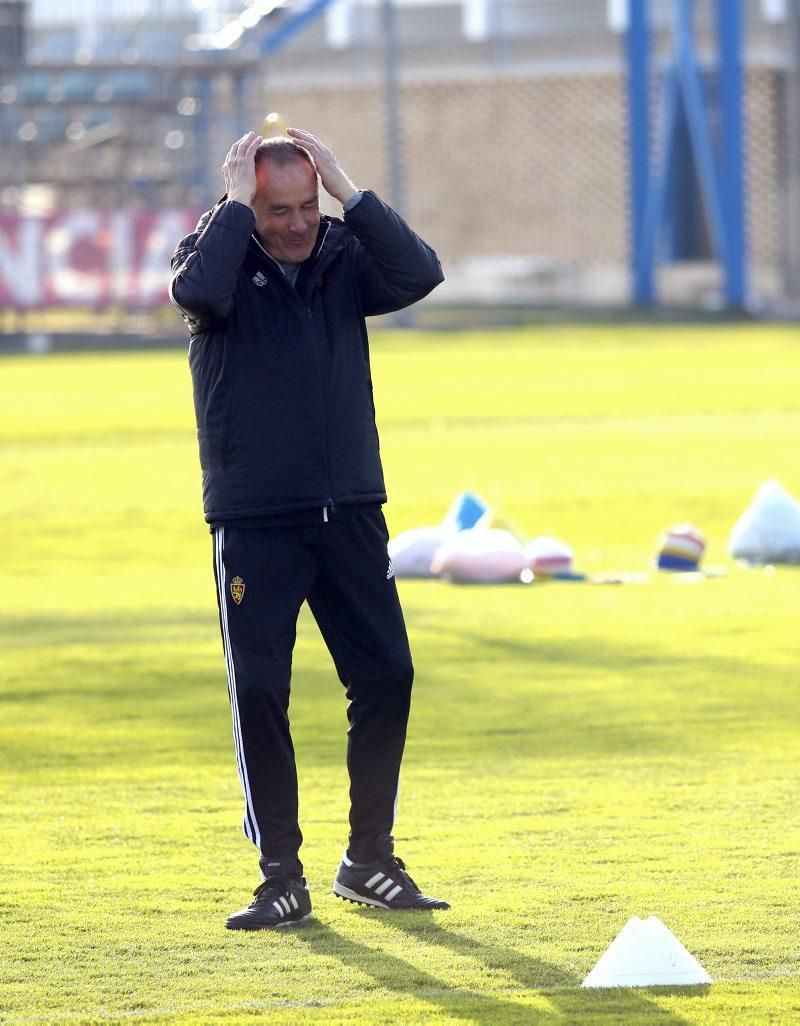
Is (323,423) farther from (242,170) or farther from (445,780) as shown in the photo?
(445,780)

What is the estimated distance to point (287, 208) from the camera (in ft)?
16.8

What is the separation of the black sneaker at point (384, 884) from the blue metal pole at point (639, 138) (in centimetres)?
4537

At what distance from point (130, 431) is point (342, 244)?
55.5ft

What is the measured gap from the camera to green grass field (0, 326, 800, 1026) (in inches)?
187

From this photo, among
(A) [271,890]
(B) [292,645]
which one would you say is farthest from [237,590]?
(A) [271,890]

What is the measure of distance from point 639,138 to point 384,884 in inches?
1826

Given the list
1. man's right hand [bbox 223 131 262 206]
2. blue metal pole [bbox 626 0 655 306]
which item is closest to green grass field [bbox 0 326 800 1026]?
man's right hand [bbox 223 131 262 206]

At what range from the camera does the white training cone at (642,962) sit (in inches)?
183

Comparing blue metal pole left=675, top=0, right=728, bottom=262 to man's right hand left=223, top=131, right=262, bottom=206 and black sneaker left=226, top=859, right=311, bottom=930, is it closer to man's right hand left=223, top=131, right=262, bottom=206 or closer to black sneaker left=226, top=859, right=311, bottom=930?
man's right hand left=223, top=131, right=262, bottom=206

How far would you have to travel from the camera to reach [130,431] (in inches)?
866

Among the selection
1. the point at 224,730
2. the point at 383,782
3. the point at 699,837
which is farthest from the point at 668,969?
the point at 224,730

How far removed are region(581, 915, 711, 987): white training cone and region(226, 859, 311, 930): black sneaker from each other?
0.87 m

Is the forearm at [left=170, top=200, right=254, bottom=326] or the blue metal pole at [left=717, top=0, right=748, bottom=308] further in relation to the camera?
the blue metal pole at [left=717, top=0, right=748, bottom=308]

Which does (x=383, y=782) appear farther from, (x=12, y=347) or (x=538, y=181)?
(x=538, y=181)
